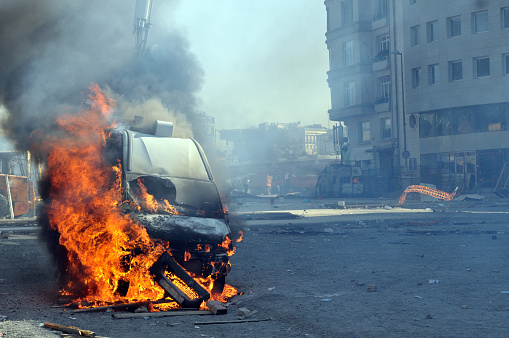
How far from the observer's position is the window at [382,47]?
45.2 metres

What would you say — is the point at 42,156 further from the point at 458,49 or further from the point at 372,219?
the point at 458,49

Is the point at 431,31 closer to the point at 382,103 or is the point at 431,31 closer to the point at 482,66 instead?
the point at 482,66

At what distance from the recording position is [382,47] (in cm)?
4612

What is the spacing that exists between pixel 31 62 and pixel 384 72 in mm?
38253

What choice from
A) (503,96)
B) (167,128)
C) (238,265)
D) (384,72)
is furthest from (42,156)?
(384,72)

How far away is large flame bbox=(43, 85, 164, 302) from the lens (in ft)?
20.8

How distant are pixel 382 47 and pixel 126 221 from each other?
42416 mm

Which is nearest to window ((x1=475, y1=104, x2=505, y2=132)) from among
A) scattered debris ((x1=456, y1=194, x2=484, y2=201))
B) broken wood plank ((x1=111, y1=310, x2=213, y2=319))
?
scattered debris ((x1=456, y1=194, x2=484, y2=201))

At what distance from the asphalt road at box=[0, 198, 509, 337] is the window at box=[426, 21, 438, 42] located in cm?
2791

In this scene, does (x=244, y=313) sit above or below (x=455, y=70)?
below

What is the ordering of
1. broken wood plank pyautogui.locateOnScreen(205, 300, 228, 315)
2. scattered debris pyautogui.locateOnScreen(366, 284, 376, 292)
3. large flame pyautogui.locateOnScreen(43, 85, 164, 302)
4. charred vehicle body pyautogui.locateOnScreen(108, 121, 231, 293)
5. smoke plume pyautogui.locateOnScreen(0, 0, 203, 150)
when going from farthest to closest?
smoke plume pyautogui.locateOnScreen(0, 0, 203, 150), scattered debris pyautogui.locateOnScreen(366, 284, 376, 292), charred vehicle body pyautogui.locateOnScreen(108, 121, 231, 293), large flame pyautogui.locateOnScreen(43, 85, 164, 302), broken wood plank pyautogui.locateOnScreen(205, 300, 228, 315)

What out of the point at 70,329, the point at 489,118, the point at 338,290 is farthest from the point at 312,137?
the point at 70,329

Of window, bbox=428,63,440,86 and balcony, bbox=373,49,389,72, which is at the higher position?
balcony, bbox=373,49,389,72

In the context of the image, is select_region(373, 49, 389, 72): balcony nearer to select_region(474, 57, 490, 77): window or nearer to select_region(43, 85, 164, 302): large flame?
select_region(474, 57, 490, 77): window
